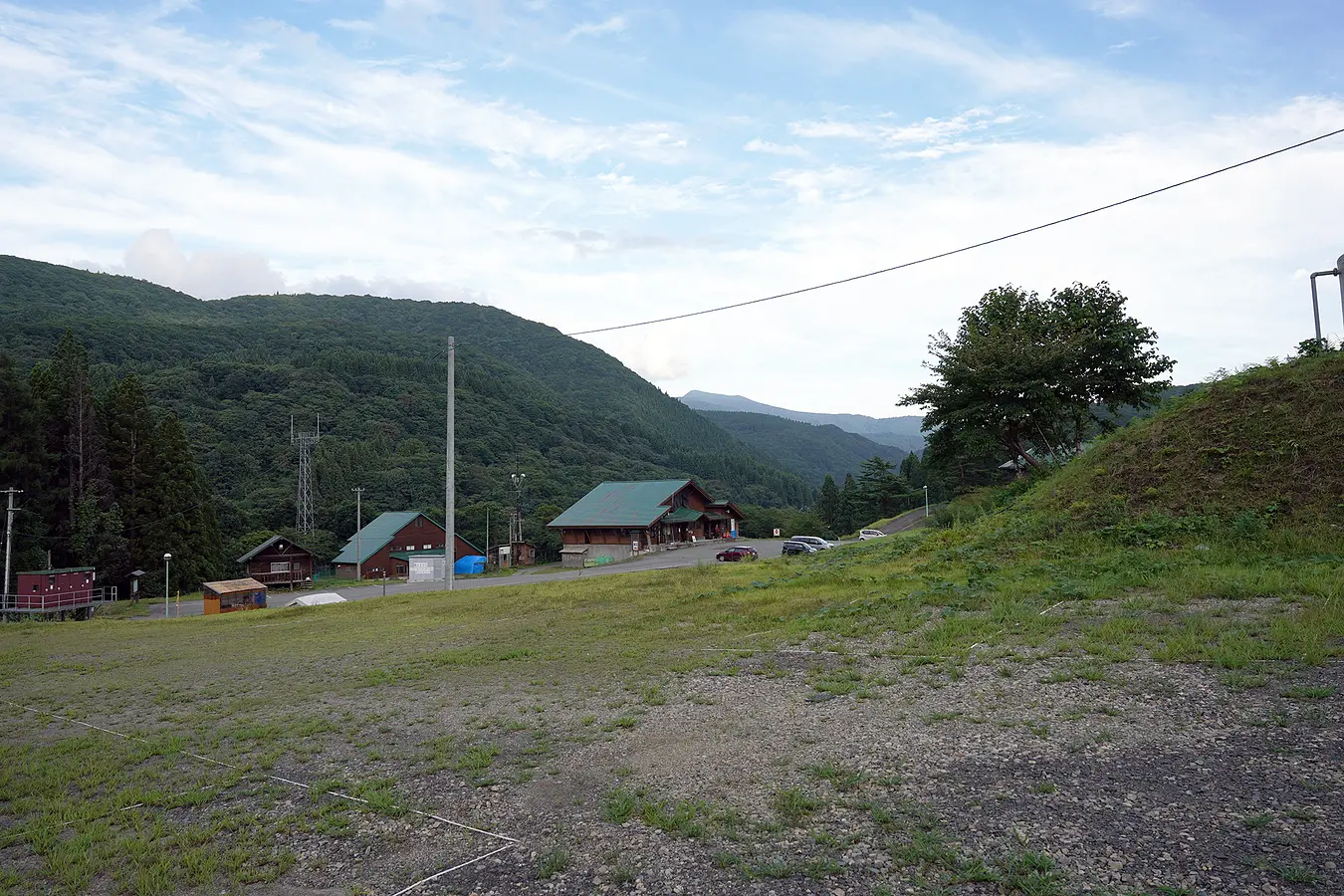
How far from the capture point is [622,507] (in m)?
50.2

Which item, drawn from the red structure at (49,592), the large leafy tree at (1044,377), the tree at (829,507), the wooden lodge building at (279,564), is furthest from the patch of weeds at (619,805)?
the tree at (829,507)

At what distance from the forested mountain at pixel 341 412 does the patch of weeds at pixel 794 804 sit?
63.6 metres

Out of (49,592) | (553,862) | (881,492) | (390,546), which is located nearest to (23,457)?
(49,592)

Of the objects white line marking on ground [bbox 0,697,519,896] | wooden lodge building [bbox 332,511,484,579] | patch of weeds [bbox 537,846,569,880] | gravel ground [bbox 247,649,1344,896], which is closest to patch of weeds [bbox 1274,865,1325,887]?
gravel ground [bbox 247,649,1344,896]

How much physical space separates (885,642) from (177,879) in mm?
7145

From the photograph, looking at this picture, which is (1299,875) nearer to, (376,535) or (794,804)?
(794,804)

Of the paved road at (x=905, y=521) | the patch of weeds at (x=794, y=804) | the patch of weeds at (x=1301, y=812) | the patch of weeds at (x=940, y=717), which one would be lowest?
the patch of weeds at (x=794, y=804)

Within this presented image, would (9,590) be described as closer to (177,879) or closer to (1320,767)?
(177,879)

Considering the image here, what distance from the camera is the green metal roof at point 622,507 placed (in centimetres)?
4825

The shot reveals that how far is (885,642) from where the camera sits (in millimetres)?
8930

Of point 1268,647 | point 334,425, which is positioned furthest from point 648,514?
point 334,425

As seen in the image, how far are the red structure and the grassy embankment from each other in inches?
774

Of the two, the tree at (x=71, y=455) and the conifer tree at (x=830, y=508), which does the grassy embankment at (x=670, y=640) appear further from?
the conifer tree at (x=830, y=508)

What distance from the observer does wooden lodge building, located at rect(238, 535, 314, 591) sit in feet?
171
